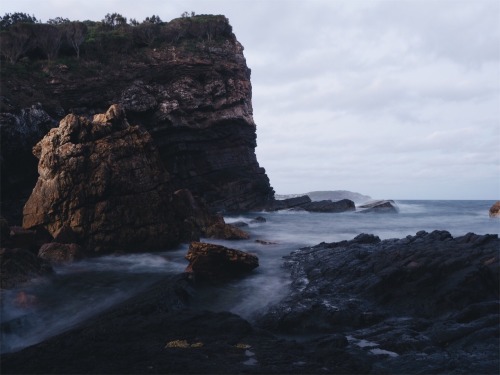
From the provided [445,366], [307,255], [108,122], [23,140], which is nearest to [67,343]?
[445,366]

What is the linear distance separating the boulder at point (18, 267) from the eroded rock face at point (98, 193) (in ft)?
15.1

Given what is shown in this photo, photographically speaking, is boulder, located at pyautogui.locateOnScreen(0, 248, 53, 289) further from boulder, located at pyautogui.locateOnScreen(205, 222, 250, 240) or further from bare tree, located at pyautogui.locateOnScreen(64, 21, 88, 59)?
bare tree, located at pyautogui.locateOnScreen(64, 21, 88, 59)

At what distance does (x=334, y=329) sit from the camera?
30.9 feet

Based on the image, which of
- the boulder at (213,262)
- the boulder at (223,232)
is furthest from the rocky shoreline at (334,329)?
the boulder at (223,232)

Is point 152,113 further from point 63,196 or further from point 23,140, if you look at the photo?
point 63,196

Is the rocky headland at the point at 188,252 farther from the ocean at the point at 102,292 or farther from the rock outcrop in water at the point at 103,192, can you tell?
the ocean at the point at 102,292

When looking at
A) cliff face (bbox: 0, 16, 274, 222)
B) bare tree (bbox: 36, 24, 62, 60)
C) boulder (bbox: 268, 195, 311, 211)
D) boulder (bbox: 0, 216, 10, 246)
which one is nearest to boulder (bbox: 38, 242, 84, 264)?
boulder (bbox: 0, 216, 10, 246)

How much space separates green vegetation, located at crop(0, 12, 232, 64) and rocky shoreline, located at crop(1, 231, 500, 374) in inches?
1320

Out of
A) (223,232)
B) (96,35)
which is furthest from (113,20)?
(223,232)

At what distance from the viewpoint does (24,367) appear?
6879mm

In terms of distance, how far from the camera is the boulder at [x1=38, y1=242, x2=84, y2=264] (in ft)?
52.6

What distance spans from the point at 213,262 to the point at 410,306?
644cm

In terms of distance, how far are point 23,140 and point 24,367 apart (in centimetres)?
2363

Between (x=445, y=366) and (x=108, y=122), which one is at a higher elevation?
(x=108, y=122)
